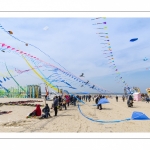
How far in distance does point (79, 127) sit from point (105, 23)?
4588 mm

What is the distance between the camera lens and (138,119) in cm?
948

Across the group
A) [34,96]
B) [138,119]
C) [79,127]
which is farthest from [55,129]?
[34,96]

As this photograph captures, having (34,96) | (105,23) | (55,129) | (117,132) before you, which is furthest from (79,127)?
(34,96)

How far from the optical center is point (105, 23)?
31.3 ft
